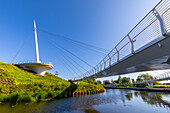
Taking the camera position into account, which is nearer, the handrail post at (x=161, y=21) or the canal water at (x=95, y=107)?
the handrail post at (x=161, y=21)

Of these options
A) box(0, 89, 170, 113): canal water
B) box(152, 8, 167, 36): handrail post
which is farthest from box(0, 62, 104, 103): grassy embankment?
box(152, 8, 167, 36): handrail post

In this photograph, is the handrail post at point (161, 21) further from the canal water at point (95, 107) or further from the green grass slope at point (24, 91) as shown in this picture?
the green grass slope at point (24, 91)

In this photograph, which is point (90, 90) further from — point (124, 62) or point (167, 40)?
point (167, 40)

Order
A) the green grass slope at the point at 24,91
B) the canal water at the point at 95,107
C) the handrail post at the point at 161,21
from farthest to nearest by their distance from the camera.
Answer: the green grass slope at the point at 24,91
the canal water at the point at 95,107
the handrail post at the point at 161,21

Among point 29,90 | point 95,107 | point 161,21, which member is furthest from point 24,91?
point 161,21

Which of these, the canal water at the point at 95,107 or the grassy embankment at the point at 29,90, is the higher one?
the grassy embankment at the point at 29,90

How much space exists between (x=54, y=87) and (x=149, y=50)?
2838 cm

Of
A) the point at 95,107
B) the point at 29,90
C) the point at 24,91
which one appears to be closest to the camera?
the point at 95,107

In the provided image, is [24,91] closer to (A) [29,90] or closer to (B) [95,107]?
(A) [29,90]

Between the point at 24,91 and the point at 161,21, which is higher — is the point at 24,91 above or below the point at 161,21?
below

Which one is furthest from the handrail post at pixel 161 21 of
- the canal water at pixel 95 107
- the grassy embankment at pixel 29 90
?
the grassy embankment at pixel 29 90

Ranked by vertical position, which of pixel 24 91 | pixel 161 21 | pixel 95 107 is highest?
pixel 161 21

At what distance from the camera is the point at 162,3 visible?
5.62 meters

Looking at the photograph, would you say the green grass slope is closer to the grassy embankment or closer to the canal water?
the grassy embankment
